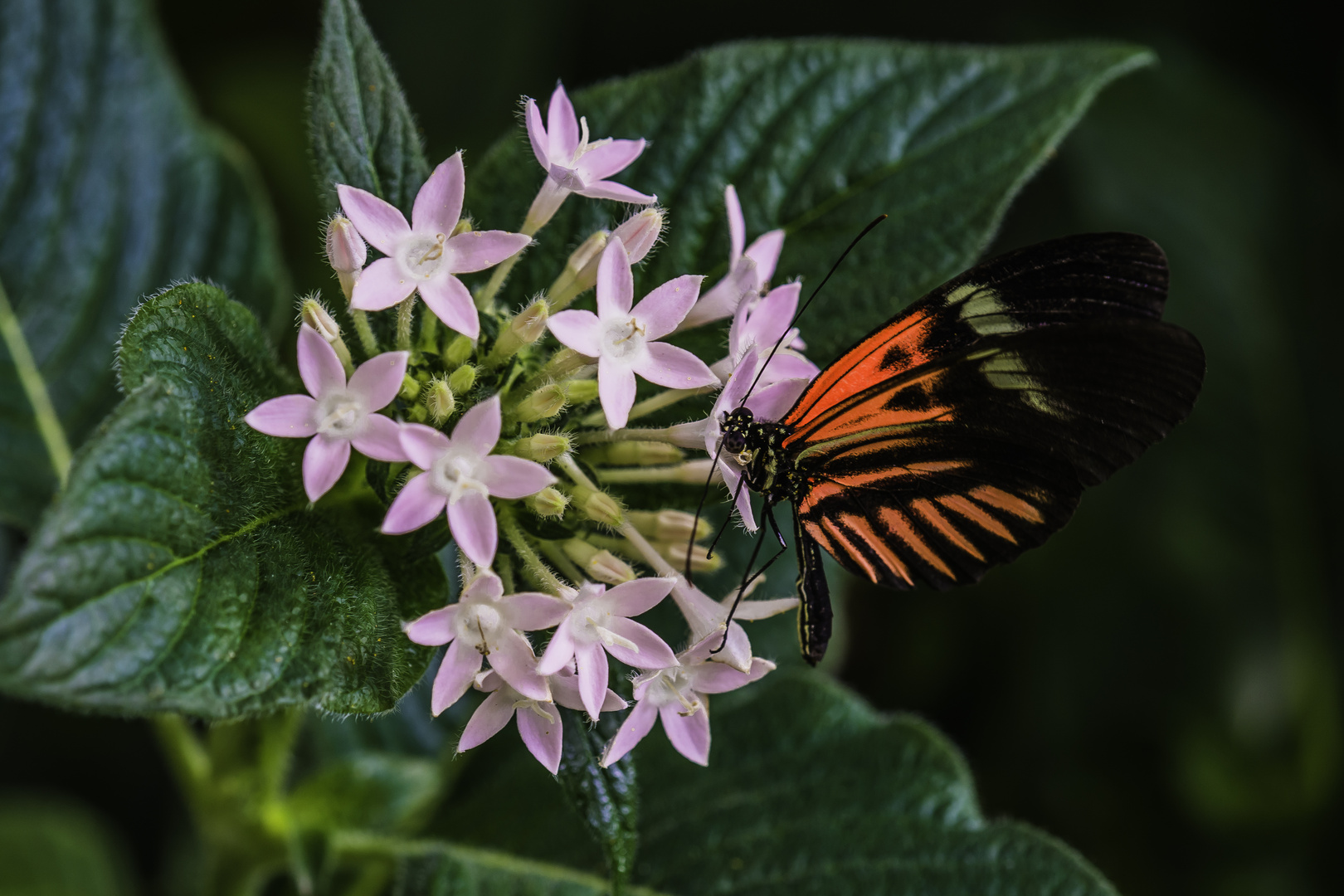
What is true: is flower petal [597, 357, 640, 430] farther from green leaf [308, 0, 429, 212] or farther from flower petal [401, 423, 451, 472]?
green leaf [308, 0, 429, 212]

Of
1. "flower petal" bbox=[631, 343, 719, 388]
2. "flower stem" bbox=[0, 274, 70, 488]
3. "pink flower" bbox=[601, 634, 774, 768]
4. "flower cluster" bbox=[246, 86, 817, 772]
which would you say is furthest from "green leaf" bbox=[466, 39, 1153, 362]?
"flower stem" bbox=[0, 274, 70, 488]

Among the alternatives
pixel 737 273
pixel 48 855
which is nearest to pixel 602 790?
pixel 737 273

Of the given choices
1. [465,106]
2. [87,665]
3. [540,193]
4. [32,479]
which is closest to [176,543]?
[87,665]

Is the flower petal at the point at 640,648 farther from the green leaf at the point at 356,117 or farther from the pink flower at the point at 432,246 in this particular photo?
the green leaf at the point at 356,117

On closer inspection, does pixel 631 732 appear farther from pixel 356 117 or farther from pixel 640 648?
pixel 356 117

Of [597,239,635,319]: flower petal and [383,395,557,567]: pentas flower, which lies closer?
[383,395,557,567]: pentas flower

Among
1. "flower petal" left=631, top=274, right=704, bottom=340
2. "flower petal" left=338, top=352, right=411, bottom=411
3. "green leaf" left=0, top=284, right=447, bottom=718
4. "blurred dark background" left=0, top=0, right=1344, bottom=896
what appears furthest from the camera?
"blurred dark background" left=0, top=0, right=1344, bottom=896

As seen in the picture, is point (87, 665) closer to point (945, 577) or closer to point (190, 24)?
point (945, 577)
